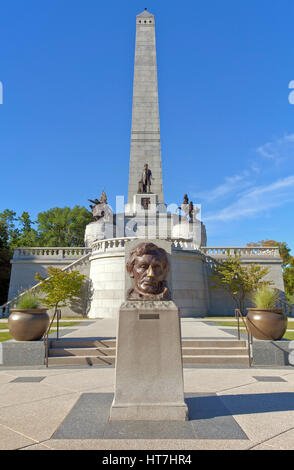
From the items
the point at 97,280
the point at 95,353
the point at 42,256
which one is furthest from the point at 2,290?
the point at 95,353

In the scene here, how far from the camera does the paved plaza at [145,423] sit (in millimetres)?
3576

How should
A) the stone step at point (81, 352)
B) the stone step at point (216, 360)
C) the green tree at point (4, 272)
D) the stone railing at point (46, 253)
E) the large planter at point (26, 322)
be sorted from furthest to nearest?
the green tree at point (4, 272) < the stone railing at point (46, 253) < the stone step at point (81, 352) < the stone step at point (216, 360) < the large planter at point (26, 322)

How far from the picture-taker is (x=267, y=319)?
Result: 7.91 m

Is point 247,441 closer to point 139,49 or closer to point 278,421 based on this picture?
point 278,421

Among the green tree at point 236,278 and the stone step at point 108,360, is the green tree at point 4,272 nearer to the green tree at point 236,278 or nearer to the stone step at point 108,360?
the green tree at point 236,278

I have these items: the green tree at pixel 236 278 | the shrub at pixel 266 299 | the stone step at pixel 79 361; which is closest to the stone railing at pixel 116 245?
the green tree at pixel 236 278

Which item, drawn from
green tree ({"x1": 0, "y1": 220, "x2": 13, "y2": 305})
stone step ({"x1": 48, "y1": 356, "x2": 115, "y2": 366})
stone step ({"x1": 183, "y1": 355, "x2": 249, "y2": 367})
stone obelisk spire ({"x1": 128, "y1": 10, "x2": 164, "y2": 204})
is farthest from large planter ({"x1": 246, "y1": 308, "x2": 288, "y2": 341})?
green tree ({"x1": 0, "y1": 220, "x2": 13, "y2": 305})

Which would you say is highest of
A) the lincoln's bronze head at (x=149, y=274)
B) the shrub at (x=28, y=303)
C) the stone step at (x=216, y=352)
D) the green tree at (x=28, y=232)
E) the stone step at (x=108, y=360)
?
the green tree at (x=28, y=232)

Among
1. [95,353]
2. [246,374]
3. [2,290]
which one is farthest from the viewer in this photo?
[2,290]

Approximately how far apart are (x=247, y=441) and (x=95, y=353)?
5.88 m

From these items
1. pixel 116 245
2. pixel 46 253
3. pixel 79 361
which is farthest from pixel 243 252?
pixel 79 361

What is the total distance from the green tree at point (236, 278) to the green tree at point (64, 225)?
3933 centimetres

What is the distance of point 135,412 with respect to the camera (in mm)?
4293
